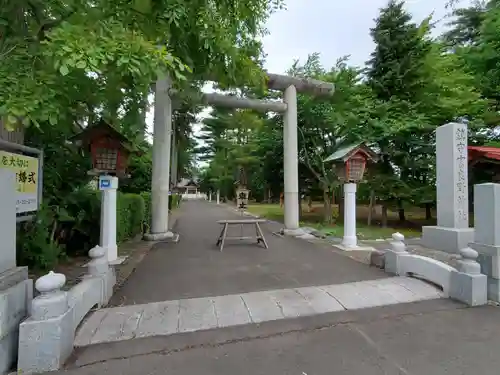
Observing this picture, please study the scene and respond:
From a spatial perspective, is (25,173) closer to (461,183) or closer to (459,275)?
(459,275)

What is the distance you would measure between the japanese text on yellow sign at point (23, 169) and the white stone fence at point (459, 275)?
5.95 meters

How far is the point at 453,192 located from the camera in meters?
6.07

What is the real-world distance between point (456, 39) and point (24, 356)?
21214 mm

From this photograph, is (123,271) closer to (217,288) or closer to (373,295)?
(217,288)

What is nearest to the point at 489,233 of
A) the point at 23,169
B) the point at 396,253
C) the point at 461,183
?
the point at 396,253

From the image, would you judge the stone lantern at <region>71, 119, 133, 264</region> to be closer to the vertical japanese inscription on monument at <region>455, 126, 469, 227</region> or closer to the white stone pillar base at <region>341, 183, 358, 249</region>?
the white stone pillar base at <region>341, 183, 358, 249</region>

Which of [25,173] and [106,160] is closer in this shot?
[25,173]

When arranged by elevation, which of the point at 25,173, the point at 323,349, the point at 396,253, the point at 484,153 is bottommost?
the point at 323,349

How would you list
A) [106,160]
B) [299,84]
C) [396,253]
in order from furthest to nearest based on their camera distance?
1. [299,84]
2. [106,160]
3. [396,253]

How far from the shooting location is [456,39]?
1614cm

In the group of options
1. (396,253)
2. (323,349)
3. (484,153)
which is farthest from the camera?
(484,153)

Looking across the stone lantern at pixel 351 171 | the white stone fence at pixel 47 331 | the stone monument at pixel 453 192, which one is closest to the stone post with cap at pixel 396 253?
the stone monument at pixel 453 192

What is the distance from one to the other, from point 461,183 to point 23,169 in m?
7.89

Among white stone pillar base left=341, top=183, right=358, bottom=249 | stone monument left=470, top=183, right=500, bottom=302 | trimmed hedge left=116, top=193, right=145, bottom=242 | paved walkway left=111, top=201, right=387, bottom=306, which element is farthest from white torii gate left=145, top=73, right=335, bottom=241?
stone monument left=470, top=183, right=500, bottom=302
